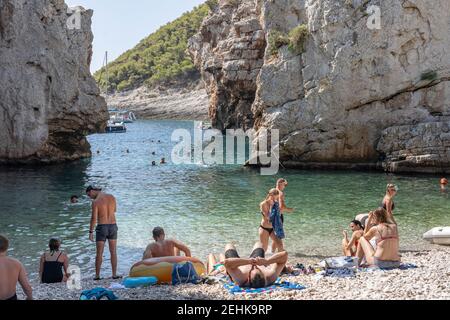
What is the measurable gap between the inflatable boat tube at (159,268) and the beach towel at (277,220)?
279 cm

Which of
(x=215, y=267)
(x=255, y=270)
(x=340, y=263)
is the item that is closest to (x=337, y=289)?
(x=255, y=270)

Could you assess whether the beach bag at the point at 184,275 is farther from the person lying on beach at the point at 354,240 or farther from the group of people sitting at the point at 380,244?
the person lying on beach at the point at 354,240

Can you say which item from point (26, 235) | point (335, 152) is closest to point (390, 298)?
point (26, 235)

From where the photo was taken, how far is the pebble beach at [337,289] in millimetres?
8383

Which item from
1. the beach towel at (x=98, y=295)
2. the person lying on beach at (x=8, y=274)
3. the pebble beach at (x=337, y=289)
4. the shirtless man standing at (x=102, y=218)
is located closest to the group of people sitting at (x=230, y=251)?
the shirtless man standing at (x=102, y=218)

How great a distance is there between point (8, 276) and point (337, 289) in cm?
507

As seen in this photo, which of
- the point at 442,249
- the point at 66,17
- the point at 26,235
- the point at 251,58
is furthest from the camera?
the point at 251,58

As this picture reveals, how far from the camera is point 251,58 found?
52312 mm

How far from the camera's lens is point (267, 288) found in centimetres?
913

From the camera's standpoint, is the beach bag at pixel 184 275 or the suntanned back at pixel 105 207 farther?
the suntanned back at pixel 105 207

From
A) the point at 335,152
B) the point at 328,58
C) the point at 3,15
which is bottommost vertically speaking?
the point at 335,152

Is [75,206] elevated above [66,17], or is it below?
below
